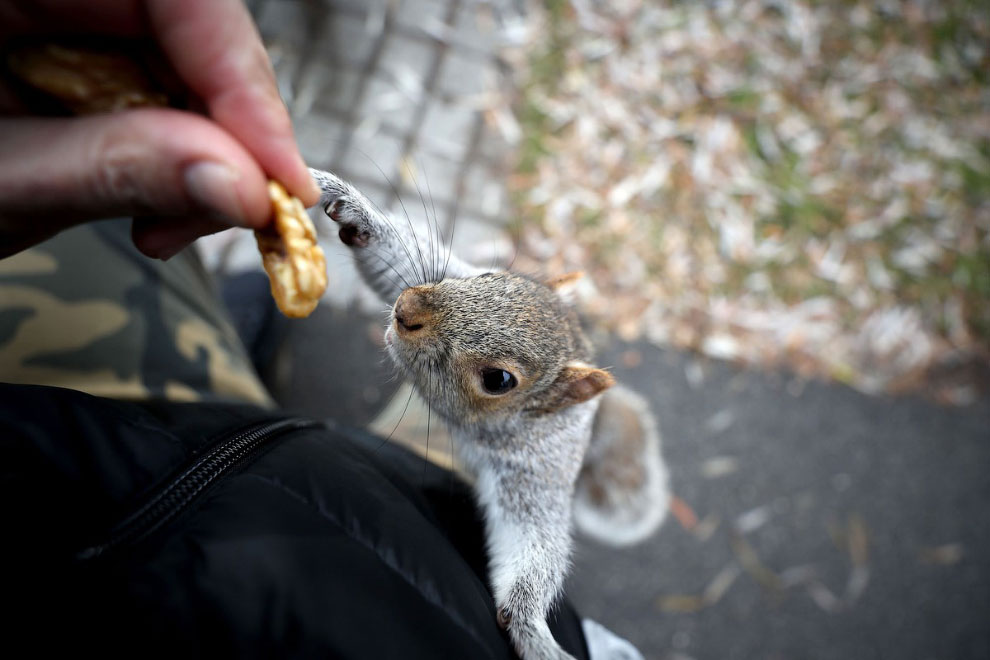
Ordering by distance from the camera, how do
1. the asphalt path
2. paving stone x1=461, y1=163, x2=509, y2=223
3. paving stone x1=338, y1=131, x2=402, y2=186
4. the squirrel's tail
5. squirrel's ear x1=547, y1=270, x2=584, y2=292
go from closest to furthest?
1. squirrel's ear x1=547, y1=270, x2=584, y2=292
2. the squirrel's tail
3. the asphalt path
4. paving stone x1=338, y1=131, x2=402, y2=186
5. paving stone x1=461, y1=163, x2=509, y2=223

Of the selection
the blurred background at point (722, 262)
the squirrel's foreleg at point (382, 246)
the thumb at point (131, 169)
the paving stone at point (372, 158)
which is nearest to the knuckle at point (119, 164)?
the thumb at point (131, 169)

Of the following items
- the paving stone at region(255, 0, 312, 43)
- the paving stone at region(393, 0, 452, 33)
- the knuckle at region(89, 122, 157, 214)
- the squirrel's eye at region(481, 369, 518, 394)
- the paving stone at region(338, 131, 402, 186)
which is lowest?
the squirrel's eye at region(481, 369, 518, 394)

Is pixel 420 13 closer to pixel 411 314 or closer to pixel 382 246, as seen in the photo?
pixel 382 246

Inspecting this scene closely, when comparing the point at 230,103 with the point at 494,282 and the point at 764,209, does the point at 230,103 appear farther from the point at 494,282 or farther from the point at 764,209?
the point at 764,209

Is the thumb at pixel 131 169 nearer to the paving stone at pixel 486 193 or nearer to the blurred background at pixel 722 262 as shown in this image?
the blurred background at pixel 722 262

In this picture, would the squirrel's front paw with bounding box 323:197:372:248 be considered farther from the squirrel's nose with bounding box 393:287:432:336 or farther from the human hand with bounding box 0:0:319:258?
the human hand with bounding box 0:0:319:258

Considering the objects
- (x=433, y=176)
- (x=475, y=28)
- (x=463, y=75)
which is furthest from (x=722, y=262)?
(x=475, y=28)

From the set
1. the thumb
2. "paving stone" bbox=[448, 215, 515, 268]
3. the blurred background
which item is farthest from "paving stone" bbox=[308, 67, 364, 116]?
the thumb
